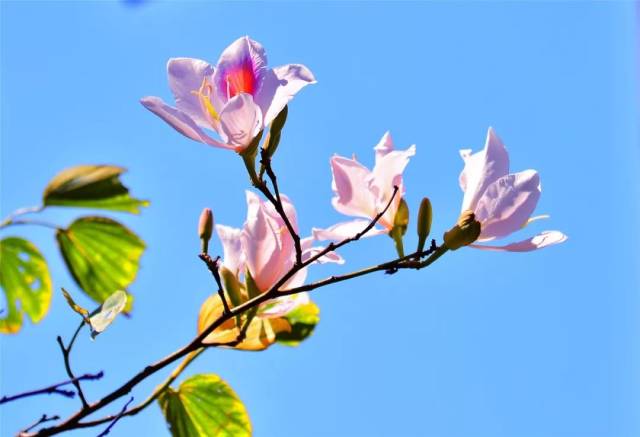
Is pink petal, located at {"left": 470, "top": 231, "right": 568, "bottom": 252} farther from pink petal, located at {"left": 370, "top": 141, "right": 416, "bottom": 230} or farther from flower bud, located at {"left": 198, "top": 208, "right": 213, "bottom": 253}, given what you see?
flower bud, located at {"left": 198, "top": 208, "right": 213, "bottom": 253}

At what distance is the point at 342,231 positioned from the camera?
890mm

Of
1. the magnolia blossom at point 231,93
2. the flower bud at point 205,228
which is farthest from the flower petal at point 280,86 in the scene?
the flower bud at point 205,228

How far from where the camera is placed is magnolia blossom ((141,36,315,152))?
72 cm

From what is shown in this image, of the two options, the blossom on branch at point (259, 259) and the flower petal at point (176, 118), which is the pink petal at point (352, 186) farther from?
the flower petal at point (176, 118)

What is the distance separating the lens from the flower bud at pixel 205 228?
2.60ft

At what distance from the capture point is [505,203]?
0.80m

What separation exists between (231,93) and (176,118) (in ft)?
0.25

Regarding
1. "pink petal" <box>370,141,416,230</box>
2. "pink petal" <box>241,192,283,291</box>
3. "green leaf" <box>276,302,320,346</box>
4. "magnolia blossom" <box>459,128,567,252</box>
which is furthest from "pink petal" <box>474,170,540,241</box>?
"green leaf" <box>276,302,320,346</box>

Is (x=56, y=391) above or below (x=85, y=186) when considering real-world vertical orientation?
below

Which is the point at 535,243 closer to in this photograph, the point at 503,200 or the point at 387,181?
the point at 503,200

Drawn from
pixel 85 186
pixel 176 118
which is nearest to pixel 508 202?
pixel 176 118

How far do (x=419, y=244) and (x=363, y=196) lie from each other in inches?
4.7

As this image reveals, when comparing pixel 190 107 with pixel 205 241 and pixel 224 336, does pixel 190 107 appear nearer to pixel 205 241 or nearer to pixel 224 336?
pixel 205 241

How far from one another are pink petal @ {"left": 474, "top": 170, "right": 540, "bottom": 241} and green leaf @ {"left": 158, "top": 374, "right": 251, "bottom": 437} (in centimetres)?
38
